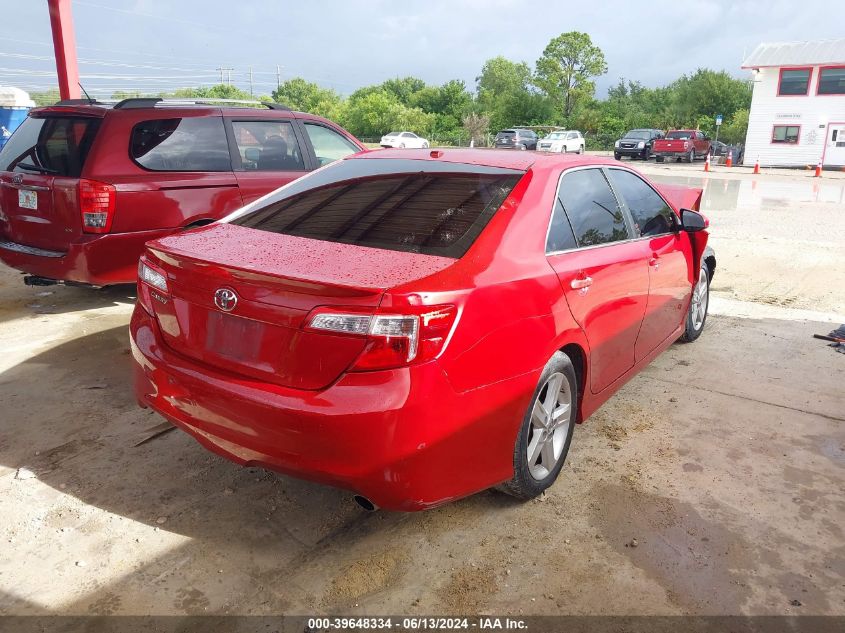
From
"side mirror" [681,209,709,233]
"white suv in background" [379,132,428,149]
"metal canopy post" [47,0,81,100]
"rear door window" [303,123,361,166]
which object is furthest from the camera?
"white suv in background" [379,132,428,149]

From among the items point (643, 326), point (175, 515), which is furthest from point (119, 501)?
point (643, 326)

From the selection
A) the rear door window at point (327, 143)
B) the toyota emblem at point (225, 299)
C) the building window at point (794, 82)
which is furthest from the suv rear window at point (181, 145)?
the building window at point (794, 82)

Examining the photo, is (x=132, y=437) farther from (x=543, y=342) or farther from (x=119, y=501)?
(x=543, y=342)

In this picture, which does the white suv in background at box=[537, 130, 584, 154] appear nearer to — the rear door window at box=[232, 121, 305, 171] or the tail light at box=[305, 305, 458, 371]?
the rear door window at box=[232, 121, 305, 171]

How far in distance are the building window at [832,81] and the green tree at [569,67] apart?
45075mm

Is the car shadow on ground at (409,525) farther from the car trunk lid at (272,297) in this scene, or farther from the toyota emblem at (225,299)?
the toyota emblem at (225,299)

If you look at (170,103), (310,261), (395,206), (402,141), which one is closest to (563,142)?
(402,141)

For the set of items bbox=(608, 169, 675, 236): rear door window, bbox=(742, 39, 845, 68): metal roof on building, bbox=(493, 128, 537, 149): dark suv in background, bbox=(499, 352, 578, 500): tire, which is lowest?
Answer: bbox=(499, 352, 578, 500): tire

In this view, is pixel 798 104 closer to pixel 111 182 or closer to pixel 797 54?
pixel 797 54

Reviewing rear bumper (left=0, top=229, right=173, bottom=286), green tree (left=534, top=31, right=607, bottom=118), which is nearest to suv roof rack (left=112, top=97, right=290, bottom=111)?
rear bumper (left=0, top=229, right=173, bottom=286)

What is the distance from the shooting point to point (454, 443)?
2.47 metres

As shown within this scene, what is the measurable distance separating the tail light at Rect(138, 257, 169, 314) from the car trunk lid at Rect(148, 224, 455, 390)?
0.03 meters

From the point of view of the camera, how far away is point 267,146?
661 centimetres

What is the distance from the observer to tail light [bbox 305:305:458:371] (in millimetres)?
2264
